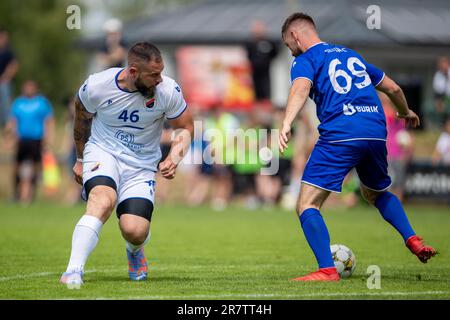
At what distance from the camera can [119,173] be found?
8680 mm

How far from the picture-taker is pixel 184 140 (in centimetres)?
864

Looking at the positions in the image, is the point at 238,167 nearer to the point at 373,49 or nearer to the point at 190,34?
the point at 373,49

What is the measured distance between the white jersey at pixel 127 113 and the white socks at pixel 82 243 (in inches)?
34.6

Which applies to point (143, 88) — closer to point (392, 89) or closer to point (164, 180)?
point (392, 89)

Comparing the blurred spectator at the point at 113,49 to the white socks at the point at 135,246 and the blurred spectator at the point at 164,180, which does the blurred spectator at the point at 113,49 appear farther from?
the white socks at the point at 135,246

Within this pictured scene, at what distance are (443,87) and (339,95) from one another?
16.5 meters

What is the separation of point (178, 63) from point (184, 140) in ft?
85.5

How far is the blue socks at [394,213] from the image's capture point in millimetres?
9180

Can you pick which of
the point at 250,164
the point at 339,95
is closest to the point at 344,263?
the point at 339,95

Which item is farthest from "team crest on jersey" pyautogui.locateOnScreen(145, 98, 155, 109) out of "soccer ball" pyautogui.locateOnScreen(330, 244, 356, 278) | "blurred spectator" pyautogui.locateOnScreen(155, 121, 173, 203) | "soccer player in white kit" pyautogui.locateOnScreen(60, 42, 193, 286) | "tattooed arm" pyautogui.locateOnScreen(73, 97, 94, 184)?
"blurred spectator" pyautogui.locateOnScreen(155, 121, 173, 203)

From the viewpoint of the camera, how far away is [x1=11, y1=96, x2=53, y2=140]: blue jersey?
21.9m

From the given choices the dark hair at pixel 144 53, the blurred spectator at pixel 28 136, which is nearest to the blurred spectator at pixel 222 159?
the blurred spectator at pixel 28 136

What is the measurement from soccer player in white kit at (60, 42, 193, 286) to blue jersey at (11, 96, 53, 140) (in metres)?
13.3
